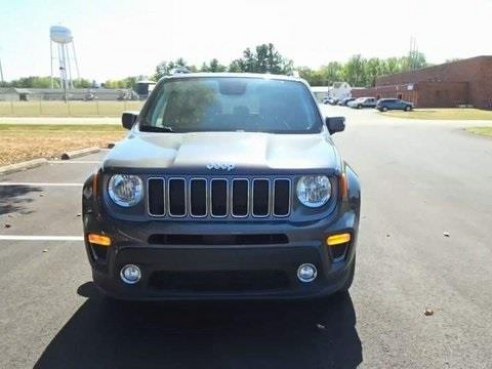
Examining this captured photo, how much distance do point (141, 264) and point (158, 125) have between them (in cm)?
166

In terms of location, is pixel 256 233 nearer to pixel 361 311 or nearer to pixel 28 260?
pixel 361 311

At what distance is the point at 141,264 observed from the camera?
3469mm

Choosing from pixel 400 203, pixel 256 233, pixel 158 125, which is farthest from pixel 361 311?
pixel 400 203

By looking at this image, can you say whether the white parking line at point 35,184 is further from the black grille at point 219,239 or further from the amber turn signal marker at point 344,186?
the amber turn signal marker at point 344,186

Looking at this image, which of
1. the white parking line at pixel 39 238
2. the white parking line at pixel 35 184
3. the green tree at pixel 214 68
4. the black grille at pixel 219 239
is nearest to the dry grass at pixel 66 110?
the green tree at pixel 214 68

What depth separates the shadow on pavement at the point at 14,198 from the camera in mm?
7802

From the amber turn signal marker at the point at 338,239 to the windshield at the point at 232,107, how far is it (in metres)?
1.30

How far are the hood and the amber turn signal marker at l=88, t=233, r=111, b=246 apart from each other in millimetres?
449

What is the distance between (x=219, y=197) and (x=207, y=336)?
976 millimetres

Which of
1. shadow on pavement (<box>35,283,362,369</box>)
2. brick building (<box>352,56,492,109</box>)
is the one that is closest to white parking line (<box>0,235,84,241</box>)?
shadow on pavement (<box>35,283,362,369</box>)

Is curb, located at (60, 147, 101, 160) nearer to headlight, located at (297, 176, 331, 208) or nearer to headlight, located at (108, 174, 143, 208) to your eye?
headlight, located at (108, 174, 143, 208)

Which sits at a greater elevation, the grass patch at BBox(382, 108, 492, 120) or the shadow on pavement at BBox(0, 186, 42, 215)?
the shadow on pavement at BBox(0, 186, 42, 215)

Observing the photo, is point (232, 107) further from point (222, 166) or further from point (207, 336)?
point (207, 336)

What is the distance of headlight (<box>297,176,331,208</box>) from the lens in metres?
3.54
